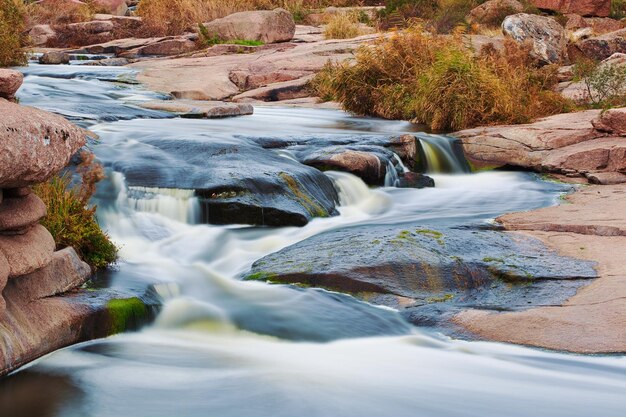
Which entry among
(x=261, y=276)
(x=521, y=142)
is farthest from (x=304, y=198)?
(x=521, y=142)

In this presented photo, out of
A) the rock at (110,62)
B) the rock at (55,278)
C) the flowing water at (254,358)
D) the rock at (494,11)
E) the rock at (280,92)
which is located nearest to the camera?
the flowing water at (254,358)

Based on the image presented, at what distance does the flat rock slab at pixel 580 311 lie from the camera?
5.40 meters

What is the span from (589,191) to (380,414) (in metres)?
Answer: 6.21

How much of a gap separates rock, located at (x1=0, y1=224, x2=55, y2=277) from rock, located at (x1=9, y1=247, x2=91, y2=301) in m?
0.09

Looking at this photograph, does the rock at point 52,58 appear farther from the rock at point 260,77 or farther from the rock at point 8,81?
the rock at point 8,81

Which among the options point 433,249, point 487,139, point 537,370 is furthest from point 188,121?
point 537,370

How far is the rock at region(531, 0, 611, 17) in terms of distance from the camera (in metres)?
28.7

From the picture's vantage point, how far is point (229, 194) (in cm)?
816

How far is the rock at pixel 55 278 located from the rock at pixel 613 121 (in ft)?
26.4

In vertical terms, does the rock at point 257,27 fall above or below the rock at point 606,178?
above

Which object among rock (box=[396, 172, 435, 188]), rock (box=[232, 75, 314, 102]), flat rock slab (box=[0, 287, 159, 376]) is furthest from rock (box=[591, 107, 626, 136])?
flat rock slab (box=[0, 287, 159, 376])

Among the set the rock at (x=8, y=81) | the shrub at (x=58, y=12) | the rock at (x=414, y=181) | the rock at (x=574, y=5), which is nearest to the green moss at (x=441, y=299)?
the rock at (x=8, y=81)

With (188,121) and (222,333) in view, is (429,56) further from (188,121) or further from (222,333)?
(222,333)

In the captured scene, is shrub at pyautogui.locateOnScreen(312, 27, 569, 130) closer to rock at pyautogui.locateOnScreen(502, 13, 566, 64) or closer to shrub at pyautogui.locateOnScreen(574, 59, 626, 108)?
shrub at pyautogui.locateOnScreen(574, 59, 626, 108)
